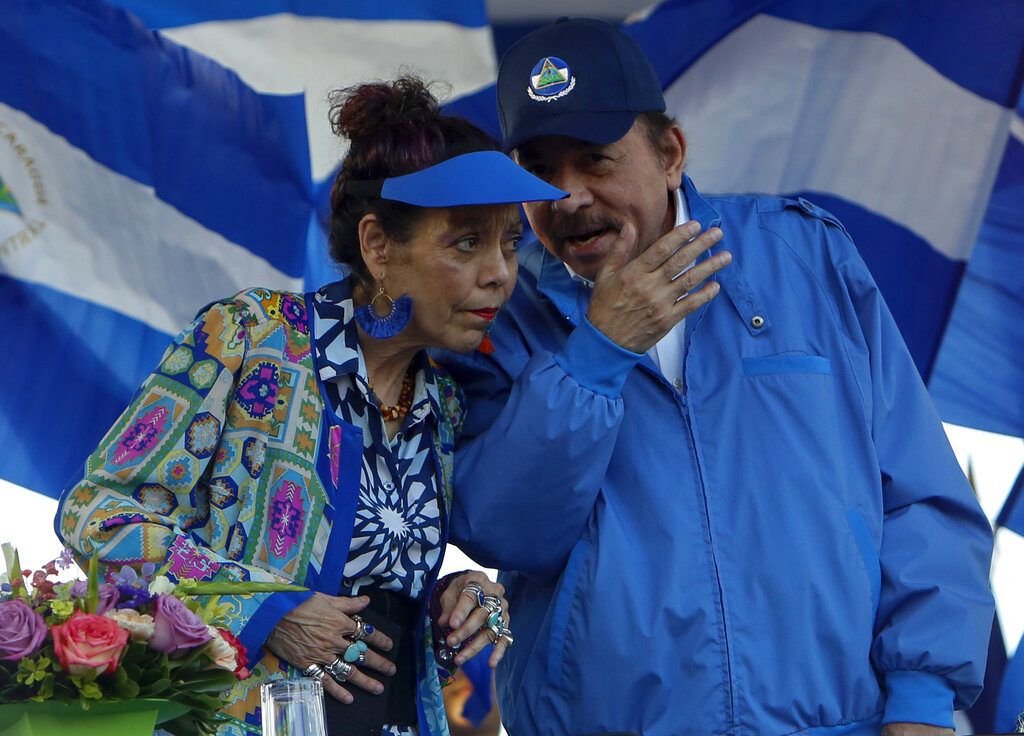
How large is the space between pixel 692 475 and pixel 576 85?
672 mm

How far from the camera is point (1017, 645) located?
2.88m

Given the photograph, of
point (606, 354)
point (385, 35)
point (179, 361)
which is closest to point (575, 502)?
point (606, 354)

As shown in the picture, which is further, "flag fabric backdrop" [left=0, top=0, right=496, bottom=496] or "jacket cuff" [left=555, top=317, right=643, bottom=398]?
"flag fabric backdrop" [left=0, top=0, right=496, bottom=496]

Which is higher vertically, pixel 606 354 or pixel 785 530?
pixel 606 354

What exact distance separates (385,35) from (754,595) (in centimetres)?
140

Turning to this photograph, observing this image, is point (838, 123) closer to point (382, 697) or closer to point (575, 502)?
point (575, 502)

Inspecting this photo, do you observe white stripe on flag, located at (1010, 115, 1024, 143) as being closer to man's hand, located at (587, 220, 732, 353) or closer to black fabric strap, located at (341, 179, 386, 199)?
man's hand, located at (587, 220, 732, 353)

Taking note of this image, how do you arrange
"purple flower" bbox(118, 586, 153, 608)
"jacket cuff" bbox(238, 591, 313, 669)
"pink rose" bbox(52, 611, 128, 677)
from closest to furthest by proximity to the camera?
"pink rose" bbox(52, 611, 128, 677)
"purple flower" bbox(118, 586, 153, 608)
"jacket cuff" bbox(238, 591, 313, 669)

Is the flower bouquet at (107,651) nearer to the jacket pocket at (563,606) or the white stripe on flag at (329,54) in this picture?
the jacket pocket at (563,606)

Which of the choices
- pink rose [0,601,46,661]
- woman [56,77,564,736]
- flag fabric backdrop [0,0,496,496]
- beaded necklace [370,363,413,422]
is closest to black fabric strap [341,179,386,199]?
woman [56,77,564,736]

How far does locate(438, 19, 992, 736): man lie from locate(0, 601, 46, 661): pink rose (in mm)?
875

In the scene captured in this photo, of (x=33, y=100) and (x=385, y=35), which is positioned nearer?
(x=33, y=100)

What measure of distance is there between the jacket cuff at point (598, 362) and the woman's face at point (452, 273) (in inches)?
5.9

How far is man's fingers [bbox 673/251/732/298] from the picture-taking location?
2205mm
